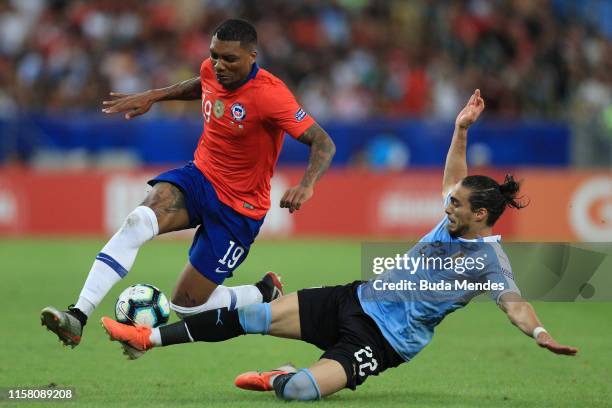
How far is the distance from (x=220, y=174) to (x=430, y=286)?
6.24 ft

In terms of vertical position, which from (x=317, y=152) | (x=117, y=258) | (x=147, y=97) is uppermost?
(x=147, y=97)

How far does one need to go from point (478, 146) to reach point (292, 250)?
14.7 ft

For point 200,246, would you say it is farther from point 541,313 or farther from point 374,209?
point 374,209

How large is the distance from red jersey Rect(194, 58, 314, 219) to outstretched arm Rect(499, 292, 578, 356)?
1.97m

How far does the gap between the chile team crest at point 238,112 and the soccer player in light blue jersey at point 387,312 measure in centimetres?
146

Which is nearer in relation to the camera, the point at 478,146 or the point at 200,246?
the point at 200,246

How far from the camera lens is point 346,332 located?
279 inches

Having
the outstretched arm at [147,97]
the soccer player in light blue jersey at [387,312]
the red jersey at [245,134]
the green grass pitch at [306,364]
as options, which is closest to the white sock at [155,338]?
the soccer player in light blue jersey at [387,312]

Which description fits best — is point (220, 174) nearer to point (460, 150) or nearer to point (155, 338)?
point (155, 338)

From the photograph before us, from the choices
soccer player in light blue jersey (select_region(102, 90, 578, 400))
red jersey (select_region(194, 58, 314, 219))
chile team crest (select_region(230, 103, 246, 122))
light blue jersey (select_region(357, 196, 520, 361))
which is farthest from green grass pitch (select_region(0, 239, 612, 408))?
chile team crest (select_region(230, 103, 246, 122))

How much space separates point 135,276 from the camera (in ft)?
45.5

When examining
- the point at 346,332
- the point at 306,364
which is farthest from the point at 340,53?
the point at 346,332

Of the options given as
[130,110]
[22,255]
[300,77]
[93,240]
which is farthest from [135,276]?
[300,77]

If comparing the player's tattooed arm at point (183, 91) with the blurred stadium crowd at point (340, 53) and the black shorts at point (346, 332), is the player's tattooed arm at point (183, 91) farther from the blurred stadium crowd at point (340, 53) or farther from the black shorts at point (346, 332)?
the blurred stadium crowd at point (340, 53)
